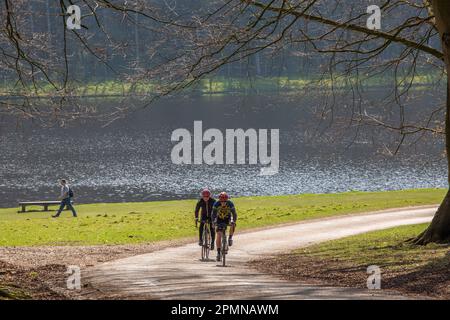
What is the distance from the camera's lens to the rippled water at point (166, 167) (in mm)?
52406

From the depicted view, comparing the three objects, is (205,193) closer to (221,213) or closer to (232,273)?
(221,213)

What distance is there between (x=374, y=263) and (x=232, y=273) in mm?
2827

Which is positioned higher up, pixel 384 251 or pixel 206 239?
pixel 206 239

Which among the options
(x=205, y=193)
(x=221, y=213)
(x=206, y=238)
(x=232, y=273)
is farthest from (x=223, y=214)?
(x=206, y=238)

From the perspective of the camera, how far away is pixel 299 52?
68.5 feet

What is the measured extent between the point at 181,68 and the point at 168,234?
9900mm

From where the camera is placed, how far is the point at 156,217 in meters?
32.6

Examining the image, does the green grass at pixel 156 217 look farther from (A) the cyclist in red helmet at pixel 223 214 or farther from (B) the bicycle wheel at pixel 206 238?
(A) the cyclist in red helmet at pixel 223 214

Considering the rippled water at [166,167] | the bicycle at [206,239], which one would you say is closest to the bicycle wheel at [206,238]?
the bicycle at [206,239]

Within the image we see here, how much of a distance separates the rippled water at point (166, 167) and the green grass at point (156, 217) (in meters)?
4.16

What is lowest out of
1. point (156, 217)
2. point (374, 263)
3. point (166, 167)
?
point (374, 263)

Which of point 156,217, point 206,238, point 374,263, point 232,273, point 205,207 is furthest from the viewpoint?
point 156,217

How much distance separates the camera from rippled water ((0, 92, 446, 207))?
52.4 m

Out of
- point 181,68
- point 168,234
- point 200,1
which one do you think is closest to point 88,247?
point 168,234
